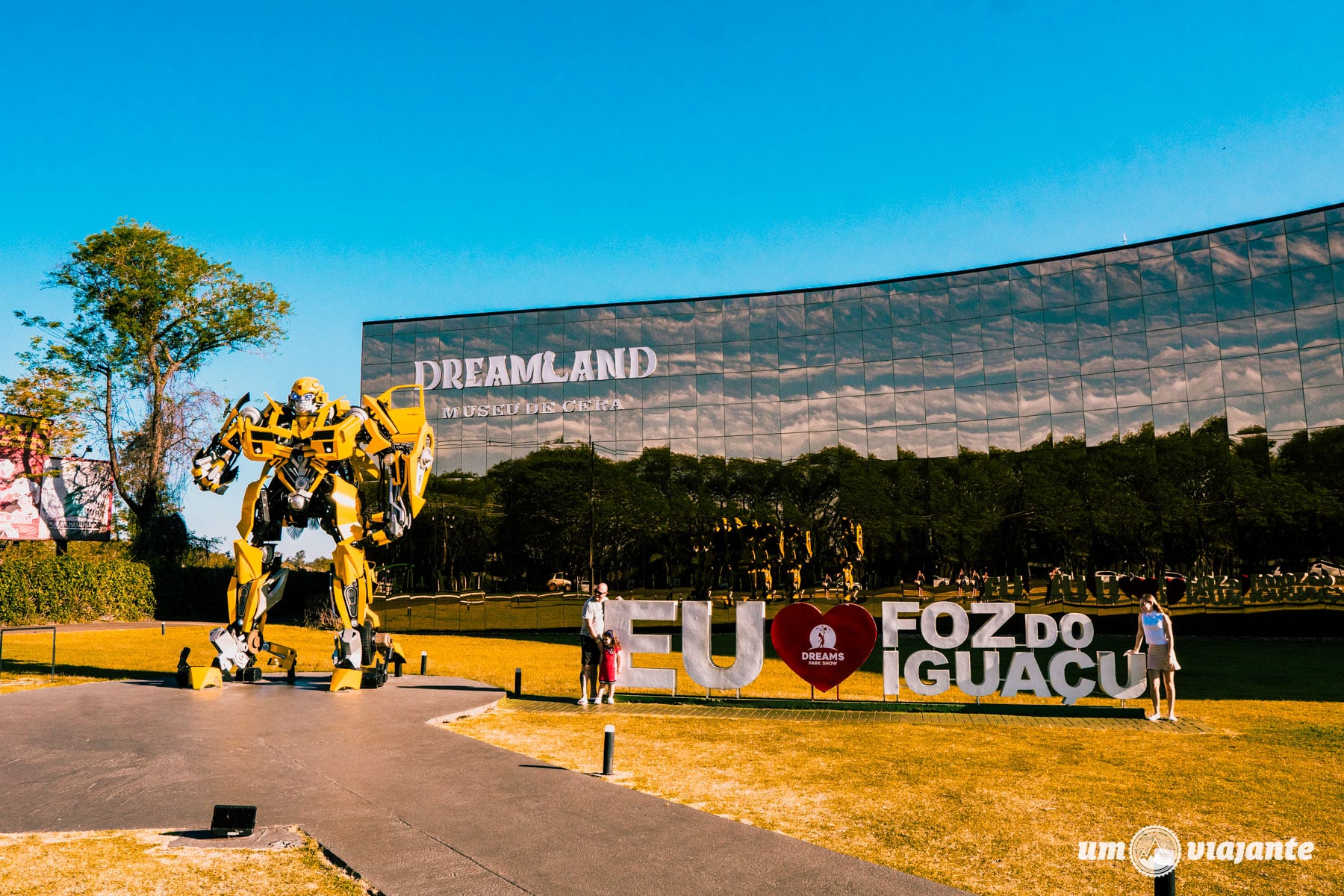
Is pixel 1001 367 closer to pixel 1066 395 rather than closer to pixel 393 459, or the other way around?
pixel 1066 395

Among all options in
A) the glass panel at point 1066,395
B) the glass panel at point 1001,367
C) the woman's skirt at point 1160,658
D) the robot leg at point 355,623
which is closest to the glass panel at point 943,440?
the glass panel at point 1001,367

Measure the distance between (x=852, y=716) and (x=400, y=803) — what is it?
779cm

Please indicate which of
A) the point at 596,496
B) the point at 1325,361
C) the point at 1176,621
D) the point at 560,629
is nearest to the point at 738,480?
the point at 596,496

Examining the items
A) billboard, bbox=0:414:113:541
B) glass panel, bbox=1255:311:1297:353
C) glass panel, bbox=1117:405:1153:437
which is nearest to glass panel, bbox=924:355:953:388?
glass panel, bbox=1117:405:1153:437

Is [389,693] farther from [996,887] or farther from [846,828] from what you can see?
[996,887]

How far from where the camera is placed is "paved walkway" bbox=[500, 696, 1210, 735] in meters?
12.8

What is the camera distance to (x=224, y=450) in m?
16.3

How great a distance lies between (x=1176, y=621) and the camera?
29438 millimetres

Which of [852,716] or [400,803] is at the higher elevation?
[400,803]

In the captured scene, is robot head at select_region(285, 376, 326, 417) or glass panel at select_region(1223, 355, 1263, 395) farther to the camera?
glass panel at select_region(1223, 355, 1263, 395)

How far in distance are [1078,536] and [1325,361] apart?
8.99m

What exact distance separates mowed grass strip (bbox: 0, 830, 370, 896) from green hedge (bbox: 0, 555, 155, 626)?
105 ft

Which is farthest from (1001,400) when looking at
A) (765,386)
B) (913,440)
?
(765,386)

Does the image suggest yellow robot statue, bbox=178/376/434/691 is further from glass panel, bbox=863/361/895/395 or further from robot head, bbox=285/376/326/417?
glass panel, bbox=863/361/895/395
